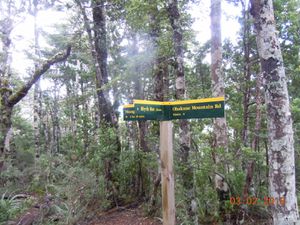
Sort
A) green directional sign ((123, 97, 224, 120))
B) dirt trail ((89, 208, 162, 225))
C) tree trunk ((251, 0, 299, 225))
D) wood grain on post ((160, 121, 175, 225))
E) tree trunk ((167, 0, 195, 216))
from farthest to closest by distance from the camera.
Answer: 1. dirt trail ((89, 208, 162, 225))
2. tree trunk ((167, 0, 195, 216))
3. wood grain on post ((160, 121, 175, 225))
4. green directional sign ((123, 97, 224, 120))
5. tree trunk ((251, 0, 299, 225))

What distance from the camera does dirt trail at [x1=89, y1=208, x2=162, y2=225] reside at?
5.37m

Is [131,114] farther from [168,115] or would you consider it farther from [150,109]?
[168,115]

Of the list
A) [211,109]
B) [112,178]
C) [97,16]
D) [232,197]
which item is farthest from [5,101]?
[232,197]

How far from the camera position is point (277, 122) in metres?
2.87

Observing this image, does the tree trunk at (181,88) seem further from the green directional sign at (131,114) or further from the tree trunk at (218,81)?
the green directional sign at (131,114)

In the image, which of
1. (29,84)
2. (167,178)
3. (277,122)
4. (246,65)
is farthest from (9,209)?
(246,65)

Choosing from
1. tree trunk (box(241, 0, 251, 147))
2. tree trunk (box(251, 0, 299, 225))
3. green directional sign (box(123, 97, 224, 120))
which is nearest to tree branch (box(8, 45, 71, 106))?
green directional sign (box(123, 97, 224, 120))

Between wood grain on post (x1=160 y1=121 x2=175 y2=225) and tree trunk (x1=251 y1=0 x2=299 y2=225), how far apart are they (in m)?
1.17

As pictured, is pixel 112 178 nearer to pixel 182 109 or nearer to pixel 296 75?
pixel 182 109

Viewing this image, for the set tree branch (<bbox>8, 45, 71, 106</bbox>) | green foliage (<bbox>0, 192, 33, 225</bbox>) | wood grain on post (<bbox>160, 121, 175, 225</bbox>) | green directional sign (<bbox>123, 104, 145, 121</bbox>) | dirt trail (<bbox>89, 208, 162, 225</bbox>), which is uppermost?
tree branch (<bbox>8, 45, 71, 106</bbox>)

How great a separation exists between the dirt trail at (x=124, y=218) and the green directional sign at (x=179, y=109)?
2.93 metres

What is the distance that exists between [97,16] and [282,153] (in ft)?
19.9

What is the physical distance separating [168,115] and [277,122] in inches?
50.4

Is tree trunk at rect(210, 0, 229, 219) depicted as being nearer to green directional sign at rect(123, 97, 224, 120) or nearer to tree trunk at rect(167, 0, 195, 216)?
tree trunk at rect(167, 0, 195, 216)
